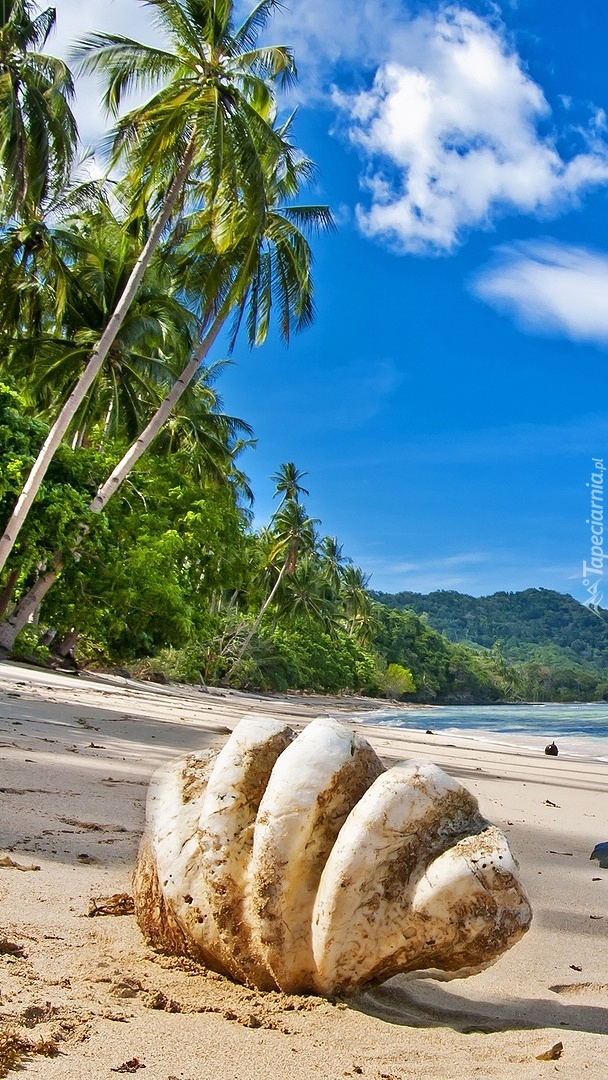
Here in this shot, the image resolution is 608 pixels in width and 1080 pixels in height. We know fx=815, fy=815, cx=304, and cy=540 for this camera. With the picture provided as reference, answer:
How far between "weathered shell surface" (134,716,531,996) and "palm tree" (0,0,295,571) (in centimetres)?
1311

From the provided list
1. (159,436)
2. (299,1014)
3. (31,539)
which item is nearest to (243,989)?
(299,1014)

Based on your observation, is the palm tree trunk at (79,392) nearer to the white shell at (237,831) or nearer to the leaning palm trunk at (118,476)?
the leaning palm trunk at (118,476)

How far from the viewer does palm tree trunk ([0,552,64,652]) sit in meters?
18.0

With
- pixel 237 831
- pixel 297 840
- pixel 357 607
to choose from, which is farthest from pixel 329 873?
pixel 357 607

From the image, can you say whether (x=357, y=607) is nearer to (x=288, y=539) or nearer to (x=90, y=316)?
(x=288, y=539)

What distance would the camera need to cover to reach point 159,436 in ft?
89.3

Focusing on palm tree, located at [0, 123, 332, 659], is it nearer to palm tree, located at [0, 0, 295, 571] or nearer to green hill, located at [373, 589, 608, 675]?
palm tree, located at [0, 0, 295, 571]

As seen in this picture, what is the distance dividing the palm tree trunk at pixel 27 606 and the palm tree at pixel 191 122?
11.3 ft

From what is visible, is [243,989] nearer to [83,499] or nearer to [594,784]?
[594,784]

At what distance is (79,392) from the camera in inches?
587

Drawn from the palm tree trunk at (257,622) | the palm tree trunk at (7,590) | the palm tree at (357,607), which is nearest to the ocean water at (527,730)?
the palm tree trunk at (257,622)

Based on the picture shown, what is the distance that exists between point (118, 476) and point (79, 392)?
2.55m

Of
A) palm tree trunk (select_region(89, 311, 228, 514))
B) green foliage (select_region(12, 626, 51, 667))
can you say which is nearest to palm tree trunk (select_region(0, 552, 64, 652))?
green foliage (select_region(12, 626, 51, 667))

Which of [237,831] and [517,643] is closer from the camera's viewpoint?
[237,831]
